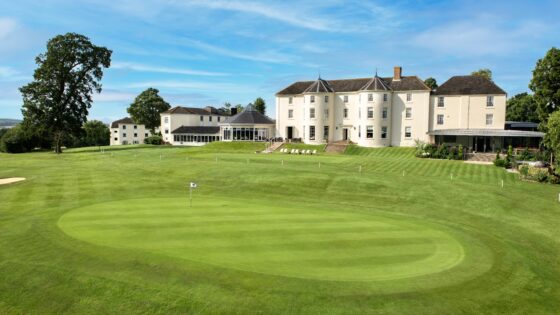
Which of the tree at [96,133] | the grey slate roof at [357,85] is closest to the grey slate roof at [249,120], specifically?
the grey slate roof at [357,85]

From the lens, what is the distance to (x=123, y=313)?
934cm

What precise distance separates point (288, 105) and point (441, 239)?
52.8 meters

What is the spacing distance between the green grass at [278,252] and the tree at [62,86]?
39.4m

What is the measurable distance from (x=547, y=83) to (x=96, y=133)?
11063cm

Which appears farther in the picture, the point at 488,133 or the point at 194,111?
the point at 194,111

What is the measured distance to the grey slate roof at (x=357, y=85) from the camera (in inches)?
2273

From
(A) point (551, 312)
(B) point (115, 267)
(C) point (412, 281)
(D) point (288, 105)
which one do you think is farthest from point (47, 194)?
(D) point (288, 105)

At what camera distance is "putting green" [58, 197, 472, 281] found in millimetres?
11469

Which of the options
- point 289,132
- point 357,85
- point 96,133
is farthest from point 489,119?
point 96,133

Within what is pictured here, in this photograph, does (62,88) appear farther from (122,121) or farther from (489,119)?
(489,119)

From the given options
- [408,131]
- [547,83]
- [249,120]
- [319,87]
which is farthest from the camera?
[249,120]

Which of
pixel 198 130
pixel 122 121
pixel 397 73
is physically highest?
pixel 397 73

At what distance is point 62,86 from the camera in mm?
60906

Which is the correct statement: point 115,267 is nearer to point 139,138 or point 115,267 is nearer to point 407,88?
point 407,88
